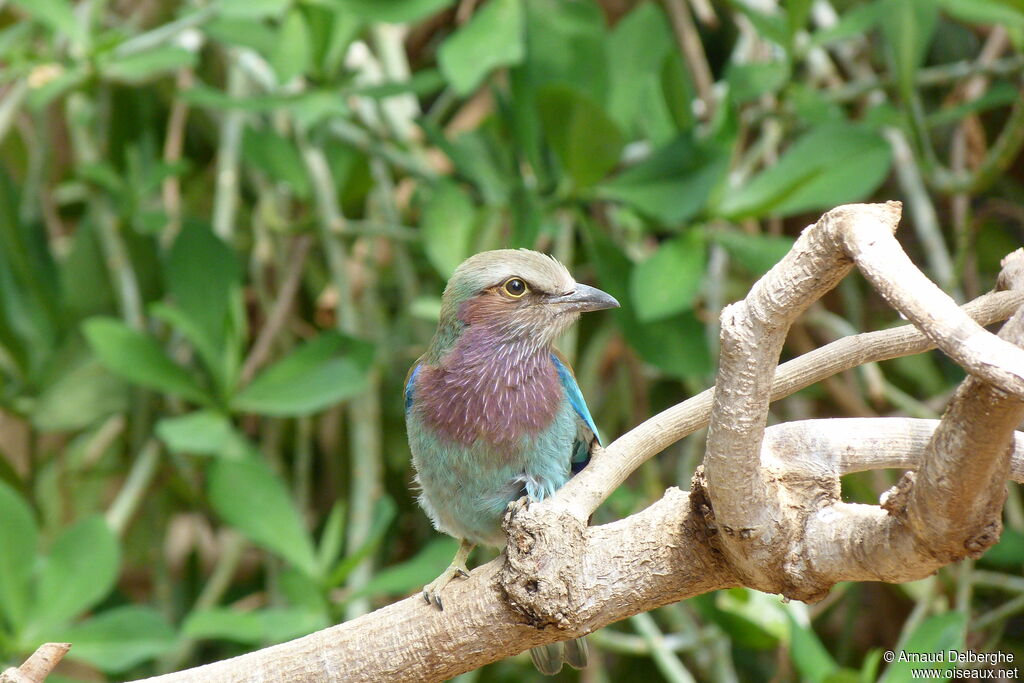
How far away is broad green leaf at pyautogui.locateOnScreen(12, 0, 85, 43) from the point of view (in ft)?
8.82

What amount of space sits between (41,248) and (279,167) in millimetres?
745

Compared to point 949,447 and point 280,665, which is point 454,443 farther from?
point 949,447

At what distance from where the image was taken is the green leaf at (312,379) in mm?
2600

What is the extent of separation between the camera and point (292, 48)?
264 centimetres

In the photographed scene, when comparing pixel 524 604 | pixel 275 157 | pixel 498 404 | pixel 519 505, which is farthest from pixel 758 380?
pixel 275 157

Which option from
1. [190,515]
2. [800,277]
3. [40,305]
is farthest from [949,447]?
[190,515]

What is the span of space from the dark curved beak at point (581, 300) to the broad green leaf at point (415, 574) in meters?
0.71

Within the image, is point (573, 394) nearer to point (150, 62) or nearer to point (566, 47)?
point (566, 47)

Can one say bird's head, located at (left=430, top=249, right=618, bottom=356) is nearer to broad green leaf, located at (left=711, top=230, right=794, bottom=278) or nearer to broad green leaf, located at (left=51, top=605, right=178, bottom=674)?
broad green leaf, located at (left=711, top=230, right=794, bottom=278)

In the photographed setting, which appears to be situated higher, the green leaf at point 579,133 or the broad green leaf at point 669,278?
the green leaf at point 579,133

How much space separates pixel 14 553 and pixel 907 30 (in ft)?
8.13

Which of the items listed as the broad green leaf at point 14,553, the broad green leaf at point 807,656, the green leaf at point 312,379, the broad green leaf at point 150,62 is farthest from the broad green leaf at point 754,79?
the broad green leaf at point 14,553

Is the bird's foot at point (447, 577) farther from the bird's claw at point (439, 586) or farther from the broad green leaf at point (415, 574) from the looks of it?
the broad green leaf at point (415, 574)

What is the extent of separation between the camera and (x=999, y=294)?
4.08 feet
